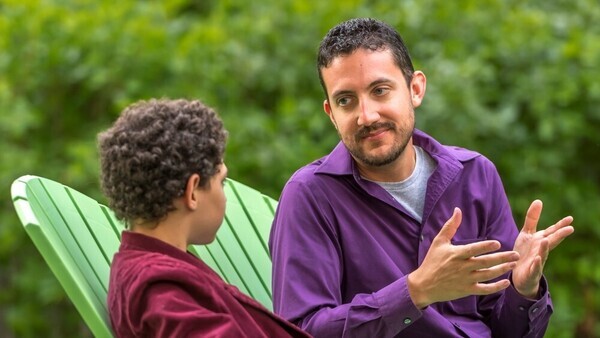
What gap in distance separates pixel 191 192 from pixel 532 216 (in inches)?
35.2

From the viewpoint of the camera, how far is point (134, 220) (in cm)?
249

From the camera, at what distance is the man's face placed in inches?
119

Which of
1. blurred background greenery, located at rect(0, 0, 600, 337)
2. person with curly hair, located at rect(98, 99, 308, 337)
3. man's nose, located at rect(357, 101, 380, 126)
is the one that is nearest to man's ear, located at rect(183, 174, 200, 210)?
person with curly hair, located at rect(98, 99, 308, 337)

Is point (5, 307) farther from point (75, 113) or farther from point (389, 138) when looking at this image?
point (389, 138)

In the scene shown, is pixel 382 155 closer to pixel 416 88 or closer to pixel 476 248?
pixel 416 88

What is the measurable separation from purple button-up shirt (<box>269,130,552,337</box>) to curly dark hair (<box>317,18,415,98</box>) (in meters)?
0.26

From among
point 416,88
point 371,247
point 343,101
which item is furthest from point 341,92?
point 371,247

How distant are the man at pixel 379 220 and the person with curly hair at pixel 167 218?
0.37 meters

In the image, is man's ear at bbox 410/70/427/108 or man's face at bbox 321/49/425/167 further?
man's ear at bbox 410/70/427/108

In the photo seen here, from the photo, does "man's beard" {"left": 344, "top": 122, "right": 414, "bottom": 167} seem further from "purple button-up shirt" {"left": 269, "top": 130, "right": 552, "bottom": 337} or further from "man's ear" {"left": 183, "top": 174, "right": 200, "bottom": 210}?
"man's ear" {"left": 183, "top": 174, "right": 200, "bottom": 210}

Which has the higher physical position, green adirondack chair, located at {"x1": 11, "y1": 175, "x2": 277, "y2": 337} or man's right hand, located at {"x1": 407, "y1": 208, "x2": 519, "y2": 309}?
green adirondack chair, located at {"x1": 11, "y1": 175, "x2": 277, "y2": 337}

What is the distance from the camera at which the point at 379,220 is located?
3.09m

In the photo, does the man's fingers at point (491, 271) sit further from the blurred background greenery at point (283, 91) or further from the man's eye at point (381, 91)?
the blurred background greenery at point (283, 91)

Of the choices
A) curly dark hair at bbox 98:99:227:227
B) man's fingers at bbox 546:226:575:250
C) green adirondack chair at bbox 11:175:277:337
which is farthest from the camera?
man's fingers at bbox 546:226:575:250
